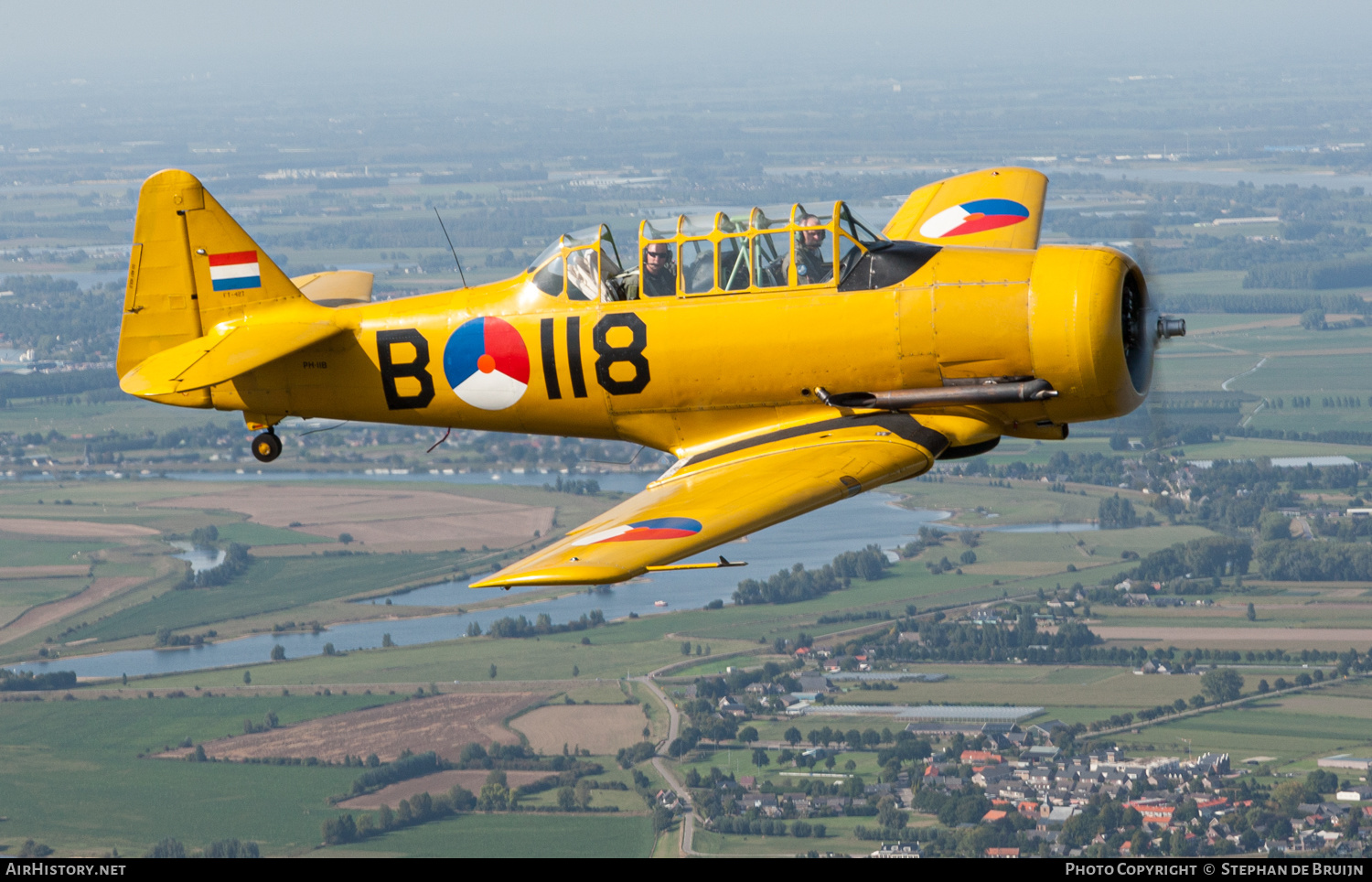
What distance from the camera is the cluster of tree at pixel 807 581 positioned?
276 feet

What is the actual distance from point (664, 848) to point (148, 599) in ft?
151

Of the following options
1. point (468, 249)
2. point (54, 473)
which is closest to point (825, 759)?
point (54, 473)

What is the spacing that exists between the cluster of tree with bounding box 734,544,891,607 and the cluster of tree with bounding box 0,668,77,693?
3414cm

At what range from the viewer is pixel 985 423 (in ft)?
53.6

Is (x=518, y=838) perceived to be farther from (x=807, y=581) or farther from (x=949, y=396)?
(x=949, y=396)

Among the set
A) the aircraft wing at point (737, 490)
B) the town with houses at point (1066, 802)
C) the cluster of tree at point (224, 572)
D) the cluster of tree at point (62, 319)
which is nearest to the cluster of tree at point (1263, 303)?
the cluster of tree at point (224, 572)

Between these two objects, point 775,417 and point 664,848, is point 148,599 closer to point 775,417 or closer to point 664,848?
point 664,848

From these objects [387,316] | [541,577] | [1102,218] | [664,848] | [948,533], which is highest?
[1102,218]

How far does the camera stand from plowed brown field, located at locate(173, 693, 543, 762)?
2554 inches

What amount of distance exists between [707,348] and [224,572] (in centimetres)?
8026

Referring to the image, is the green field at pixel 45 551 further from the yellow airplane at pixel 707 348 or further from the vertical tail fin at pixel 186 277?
the yellow airplane at pixel 707 348

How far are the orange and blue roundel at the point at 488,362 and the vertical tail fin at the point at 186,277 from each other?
87.1 inches

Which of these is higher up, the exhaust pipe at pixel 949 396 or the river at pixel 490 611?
the exhaust pipe at pixel 949 396

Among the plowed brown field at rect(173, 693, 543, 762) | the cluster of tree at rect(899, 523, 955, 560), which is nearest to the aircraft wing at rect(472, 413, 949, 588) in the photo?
the plowed brown field at rect(173, 693, 543, 762)
